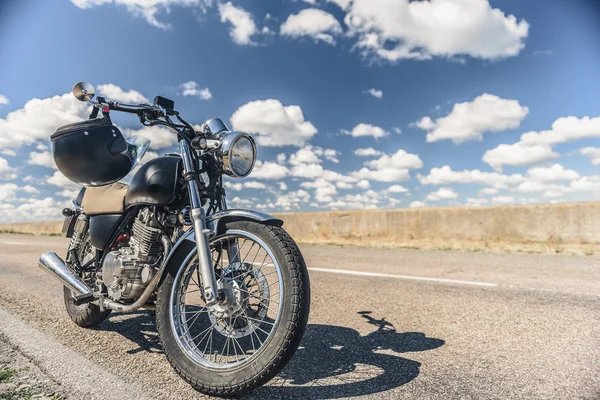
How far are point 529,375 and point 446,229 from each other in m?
7.68

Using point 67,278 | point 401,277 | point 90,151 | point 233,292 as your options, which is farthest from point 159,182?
point 401,277

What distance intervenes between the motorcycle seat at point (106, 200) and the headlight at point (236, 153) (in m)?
0.97

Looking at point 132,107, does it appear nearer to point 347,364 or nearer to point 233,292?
point 233,292

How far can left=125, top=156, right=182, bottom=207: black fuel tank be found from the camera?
248 centimetres

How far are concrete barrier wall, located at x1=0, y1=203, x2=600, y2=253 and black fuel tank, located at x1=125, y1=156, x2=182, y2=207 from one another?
26.4ft

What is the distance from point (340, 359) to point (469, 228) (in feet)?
25.6

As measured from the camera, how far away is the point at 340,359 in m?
2.38

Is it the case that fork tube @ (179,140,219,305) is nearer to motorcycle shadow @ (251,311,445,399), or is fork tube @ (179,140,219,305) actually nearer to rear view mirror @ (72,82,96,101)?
motorcycle shadow @ (251,311,445,399)

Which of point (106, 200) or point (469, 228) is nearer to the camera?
point (106, 200)

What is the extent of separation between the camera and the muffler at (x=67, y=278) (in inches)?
105

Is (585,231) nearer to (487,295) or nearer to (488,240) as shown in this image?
(488,240)

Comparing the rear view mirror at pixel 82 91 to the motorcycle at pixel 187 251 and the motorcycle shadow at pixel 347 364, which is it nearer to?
the motorcycle at pixel 187 251

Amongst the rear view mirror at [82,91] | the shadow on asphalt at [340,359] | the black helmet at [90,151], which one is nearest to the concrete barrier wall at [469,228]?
the shadow on asphalt at [340,359]

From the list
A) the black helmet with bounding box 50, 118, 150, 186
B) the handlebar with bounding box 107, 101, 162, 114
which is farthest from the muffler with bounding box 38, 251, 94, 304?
the handlebar with bounding box 107, 101, 162, 114
